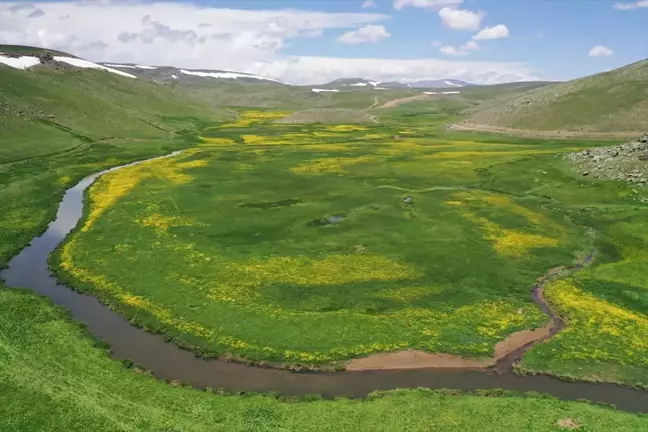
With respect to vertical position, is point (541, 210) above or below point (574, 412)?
above

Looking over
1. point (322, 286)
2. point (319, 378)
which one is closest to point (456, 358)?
point (319, 378)

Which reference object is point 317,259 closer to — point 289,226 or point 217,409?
point 289,226

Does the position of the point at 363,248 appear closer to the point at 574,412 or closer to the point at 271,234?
the point at 271,234

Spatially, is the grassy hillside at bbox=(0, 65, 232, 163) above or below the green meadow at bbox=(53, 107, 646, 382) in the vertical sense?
above

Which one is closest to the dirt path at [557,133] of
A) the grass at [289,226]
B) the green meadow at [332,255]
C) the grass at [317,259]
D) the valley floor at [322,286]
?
the grass at [289,226]

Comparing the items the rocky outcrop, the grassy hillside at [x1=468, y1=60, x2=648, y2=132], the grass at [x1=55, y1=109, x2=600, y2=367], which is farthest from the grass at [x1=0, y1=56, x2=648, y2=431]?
the grassy hillside at [x1=468, y1=60, x2=648, y2=132]

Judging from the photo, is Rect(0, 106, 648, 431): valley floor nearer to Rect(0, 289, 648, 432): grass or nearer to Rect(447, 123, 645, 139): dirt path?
Rect(0, 289, 648, 432): grass

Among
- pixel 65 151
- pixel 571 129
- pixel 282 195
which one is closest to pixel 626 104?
pixel 571 129
